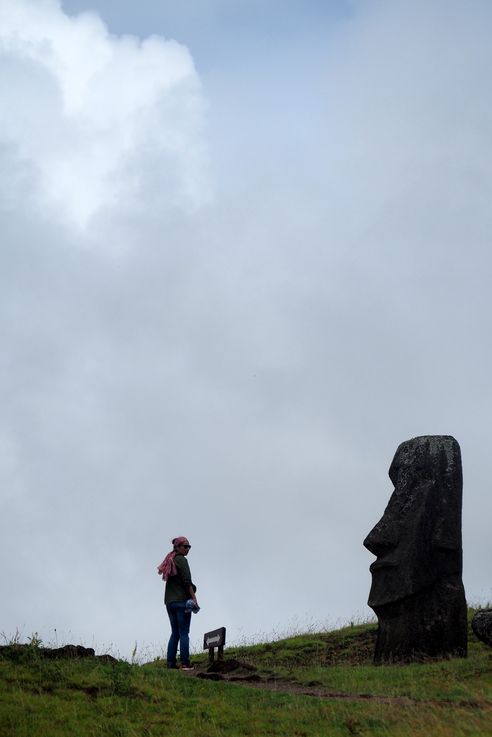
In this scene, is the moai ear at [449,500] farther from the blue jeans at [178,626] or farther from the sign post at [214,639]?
the blue jeans at [178,626]

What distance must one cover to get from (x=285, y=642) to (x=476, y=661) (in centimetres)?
828

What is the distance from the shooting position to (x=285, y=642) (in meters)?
25.5

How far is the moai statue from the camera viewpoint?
66.8 feet

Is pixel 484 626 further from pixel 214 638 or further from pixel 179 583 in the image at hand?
pixel 179 583

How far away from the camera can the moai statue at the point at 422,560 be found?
20375 mm

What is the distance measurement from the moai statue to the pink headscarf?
4.84m

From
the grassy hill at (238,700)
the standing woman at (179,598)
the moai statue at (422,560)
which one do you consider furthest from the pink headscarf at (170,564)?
the moai statue at (422,560)

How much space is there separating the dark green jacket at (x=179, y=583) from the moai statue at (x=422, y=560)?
4.61 m

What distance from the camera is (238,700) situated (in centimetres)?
1462

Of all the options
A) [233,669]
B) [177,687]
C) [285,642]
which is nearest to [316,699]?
[177,687]

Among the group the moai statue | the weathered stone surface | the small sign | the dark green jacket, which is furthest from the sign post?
the weathered stone surface

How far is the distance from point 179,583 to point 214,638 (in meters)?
1.28

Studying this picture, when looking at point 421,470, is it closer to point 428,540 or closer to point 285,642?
point 428,540

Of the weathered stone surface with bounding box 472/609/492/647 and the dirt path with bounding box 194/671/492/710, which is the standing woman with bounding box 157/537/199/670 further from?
the weathered stone surface with bounding box 472/609/492/647
